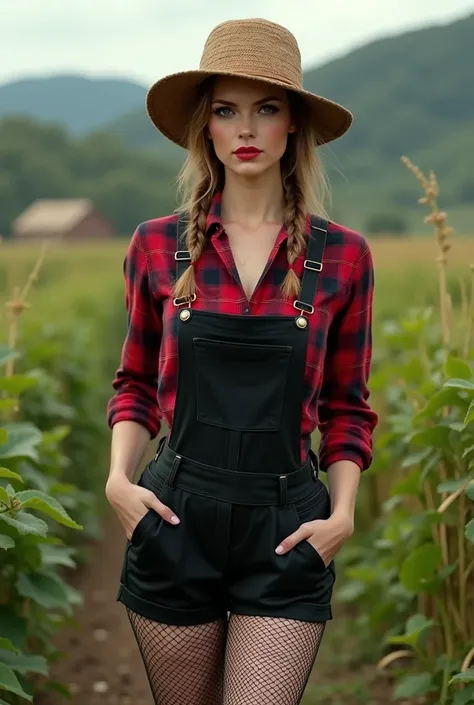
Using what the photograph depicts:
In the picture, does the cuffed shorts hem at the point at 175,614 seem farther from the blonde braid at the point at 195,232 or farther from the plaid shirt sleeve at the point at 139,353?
the blonde braid at the point at 195,232

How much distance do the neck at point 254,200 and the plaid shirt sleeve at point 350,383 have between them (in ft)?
0.80

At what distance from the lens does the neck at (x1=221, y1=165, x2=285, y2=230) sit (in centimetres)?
259

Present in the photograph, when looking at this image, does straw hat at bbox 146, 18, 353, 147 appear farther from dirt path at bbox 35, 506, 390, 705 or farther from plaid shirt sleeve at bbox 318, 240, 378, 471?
dirt path at bbox 35, 506, 390, 705

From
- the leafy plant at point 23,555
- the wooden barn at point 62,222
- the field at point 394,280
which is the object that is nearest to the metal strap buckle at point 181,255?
the leafy plant at point 23,555

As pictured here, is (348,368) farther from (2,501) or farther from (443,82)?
(443,82)

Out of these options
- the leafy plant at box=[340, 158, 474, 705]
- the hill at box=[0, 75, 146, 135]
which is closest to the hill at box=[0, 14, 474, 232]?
the leafy plant at box=[340, 158, 474, 705]

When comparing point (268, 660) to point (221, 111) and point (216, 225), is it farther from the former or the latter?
point (221, 111)

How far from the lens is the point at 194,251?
8.23 ft

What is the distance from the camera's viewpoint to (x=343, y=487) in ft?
8.39

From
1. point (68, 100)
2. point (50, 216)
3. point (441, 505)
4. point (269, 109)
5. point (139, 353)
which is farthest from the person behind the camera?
point (68, 100)

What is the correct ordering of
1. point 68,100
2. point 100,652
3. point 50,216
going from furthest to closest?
point 68,100
point 50,216
point 100,652

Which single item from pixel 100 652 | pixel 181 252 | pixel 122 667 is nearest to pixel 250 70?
pixel 181 252

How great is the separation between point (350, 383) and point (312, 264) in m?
0.35

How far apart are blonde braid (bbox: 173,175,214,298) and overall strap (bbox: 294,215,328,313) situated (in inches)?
9.7
